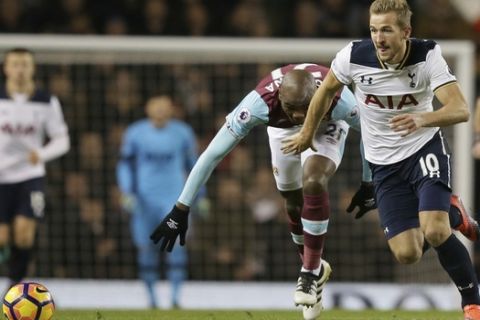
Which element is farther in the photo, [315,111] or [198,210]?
[198,210]

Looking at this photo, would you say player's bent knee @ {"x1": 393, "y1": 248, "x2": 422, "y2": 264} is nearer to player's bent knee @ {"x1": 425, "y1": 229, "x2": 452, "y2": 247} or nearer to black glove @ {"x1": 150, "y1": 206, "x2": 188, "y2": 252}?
player's bent knee @ {"x1": 425, "y1": 229, "x2": 452, "y2": 247}

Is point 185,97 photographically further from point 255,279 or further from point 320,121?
point 320,121

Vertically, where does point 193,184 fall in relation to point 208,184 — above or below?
above

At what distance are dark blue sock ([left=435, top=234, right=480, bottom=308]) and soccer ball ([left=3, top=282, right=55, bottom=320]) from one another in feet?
7.93

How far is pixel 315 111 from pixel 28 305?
2.11 metres

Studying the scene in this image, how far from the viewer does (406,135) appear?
25.3ft

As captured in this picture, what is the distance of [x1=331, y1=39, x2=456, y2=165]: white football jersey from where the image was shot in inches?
310

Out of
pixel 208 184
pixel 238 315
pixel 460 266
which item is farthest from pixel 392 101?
pixel 208 184

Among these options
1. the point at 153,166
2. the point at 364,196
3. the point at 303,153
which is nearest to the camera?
the point at 303,153

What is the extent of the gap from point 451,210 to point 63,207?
663 centimetres

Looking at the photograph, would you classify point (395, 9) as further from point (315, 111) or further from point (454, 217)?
point (454, 217)

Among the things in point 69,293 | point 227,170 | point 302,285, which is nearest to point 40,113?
point 69,293

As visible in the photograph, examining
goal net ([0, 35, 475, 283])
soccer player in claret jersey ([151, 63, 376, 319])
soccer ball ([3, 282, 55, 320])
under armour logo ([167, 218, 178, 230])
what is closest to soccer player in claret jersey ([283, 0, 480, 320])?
soccer player in claret jersey ([151, 63, 376, 319])

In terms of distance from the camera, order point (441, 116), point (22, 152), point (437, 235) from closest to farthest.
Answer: point (441, 116) → point (437, 235) → point (22, 152)
